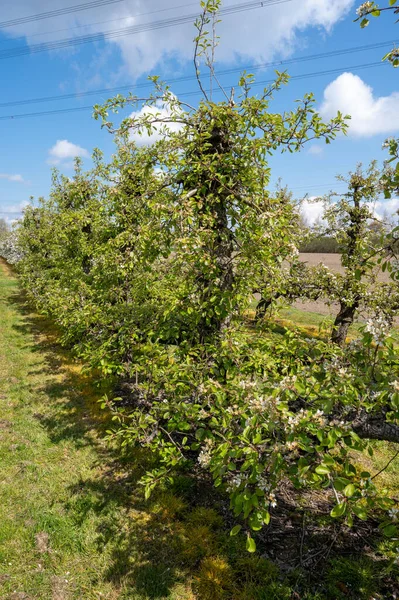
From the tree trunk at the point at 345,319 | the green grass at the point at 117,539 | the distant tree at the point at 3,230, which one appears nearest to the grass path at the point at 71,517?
the green grass at the point at 117,539

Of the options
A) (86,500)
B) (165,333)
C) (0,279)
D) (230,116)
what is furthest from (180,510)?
(0,279)

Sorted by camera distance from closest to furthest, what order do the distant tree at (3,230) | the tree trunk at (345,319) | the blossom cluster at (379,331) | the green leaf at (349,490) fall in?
the green leaf at (349,490), the blossom cluster at (379,331), the tree trunk at (345,319), the distant tree at (3,230)

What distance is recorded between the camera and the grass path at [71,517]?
479 cm

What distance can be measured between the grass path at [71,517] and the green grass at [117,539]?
0.01 meters

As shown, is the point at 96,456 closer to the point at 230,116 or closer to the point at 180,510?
the point at 180,510

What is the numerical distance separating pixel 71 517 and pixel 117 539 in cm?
95

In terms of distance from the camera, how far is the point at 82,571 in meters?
4.96

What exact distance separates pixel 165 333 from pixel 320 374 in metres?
3.15

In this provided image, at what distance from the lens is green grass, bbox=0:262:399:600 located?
4715 mm

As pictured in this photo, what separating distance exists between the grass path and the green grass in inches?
0.6

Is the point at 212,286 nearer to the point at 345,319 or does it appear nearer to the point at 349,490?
the point at 349,490

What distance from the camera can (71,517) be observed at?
19.2ft

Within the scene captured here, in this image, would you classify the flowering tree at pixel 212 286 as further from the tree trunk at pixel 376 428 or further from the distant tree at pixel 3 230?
the distant tree at pixel 3 230

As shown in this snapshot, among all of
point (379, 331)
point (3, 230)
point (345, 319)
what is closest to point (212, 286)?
point (379, 331)
